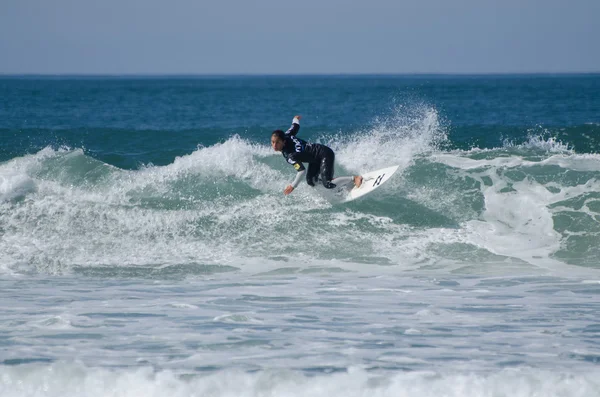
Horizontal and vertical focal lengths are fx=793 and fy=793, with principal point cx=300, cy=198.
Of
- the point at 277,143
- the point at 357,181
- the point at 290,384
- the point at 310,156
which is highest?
the point at 277,143

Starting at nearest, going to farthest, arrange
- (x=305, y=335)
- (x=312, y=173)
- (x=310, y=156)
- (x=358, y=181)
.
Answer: (x=305, y=335) < (x=310, y=156) < (x=312, y=173) < (x=358, y=181)

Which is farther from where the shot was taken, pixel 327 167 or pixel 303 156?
pixel 327 167

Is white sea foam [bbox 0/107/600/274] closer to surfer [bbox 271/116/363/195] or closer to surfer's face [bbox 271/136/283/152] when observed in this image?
surfer [bbox 271/116/363/195]

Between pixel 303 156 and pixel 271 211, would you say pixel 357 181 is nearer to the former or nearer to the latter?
pixel 303 156

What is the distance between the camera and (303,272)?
11.4 meters

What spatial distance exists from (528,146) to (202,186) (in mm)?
7390

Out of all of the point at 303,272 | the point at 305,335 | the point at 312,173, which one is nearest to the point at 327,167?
the point at 312,173

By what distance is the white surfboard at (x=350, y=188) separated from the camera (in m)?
13.2

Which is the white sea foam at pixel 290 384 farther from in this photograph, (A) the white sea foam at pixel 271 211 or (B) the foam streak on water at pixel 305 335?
(A) the white sea foam at pixel 271 211

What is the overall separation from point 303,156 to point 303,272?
1.91m

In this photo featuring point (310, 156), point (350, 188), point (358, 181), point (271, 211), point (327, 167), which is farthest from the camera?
point (271, 211)

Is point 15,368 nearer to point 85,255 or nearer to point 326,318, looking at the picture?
point 326,318

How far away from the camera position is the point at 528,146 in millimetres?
17641

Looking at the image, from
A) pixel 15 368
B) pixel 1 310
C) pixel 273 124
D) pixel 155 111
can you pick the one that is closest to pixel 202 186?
pixel 1 310
